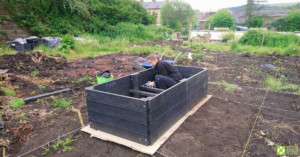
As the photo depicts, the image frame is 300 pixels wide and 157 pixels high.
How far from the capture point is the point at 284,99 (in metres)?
4.45

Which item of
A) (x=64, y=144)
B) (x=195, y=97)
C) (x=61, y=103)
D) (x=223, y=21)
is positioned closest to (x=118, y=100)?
(x=64, y=144)

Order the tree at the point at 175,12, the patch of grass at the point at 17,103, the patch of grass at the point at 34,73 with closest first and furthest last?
the patch of grass at the point at 17,103 → the patch of grass at the point at 34,73 → the tree at the point at 175,12

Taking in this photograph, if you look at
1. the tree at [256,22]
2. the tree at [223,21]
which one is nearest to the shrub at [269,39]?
the tree at [256,22]

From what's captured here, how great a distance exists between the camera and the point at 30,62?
24.3ft

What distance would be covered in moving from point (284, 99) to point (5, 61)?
352 inches

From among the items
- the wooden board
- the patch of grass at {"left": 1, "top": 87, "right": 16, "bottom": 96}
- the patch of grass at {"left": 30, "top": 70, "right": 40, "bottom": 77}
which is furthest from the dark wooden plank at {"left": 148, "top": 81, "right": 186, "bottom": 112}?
the patch of grass at {"left": 30, "top": 70, "right": 40, "bottom": 77}

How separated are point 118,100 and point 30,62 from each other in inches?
253

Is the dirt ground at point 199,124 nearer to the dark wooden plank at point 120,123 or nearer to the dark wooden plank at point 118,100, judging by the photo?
the dark wooden plank at point 120,123

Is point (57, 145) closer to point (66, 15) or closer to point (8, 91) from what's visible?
point (8, 91)

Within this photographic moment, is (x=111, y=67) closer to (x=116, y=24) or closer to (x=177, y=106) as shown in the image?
(x=177, y=106)

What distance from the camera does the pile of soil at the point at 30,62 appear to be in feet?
22.1

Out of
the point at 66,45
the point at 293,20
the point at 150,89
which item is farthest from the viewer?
the point at 293,20

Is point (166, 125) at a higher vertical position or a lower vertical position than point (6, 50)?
lower

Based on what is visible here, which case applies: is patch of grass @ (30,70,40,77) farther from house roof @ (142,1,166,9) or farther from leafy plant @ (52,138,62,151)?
house roof @ (142,1,166,9)
